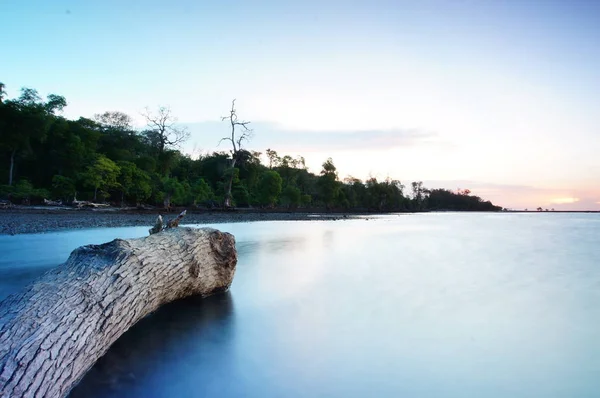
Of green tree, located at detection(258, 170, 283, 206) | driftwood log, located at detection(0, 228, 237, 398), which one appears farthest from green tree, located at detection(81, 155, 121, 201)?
driftwood log, located at detection(0, 228, 237, 398)

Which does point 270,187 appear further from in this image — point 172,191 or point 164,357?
point 164,357

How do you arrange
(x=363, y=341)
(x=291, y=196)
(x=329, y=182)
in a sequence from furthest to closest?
(x=329, y=182), (x=291, y=196), (x=363, y=341)

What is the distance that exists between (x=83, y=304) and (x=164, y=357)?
2.33ft

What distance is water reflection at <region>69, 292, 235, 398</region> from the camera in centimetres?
229

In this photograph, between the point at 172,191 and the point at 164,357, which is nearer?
the point at 164,357

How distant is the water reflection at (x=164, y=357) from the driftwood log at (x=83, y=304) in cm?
13

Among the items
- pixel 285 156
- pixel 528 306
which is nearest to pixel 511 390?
pixel 528 306

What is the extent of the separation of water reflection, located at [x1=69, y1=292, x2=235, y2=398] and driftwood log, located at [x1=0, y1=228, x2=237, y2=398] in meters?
0.13

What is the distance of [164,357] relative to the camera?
8.93 ft

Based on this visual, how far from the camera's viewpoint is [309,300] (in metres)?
4.66

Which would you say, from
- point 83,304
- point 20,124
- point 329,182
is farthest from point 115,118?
point 83,304

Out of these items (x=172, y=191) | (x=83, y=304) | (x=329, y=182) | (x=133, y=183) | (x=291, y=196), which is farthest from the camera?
(x=329, y=182)

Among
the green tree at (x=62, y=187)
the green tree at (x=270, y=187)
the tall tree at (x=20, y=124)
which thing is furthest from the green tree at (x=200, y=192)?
the tall tree at (x=20, y=124)

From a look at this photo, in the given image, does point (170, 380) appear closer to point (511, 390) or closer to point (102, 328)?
point (102, 328)
